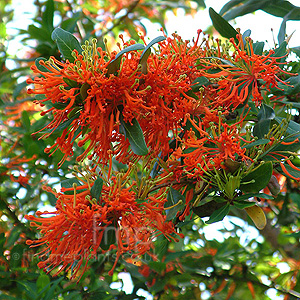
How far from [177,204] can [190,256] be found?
3.70ft

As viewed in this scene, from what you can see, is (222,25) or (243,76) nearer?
(243,76)

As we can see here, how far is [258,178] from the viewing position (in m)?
1.33

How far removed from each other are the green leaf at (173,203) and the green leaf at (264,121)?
0.34m

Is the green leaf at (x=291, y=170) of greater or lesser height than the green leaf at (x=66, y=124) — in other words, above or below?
below

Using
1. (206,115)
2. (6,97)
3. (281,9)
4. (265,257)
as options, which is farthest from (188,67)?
(6,97)

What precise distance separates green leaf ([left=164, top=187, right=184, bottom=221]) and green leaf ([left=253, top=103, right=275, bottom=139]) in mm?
345

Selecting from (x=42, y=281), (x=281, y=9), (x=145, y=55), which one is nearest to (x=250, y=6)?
(x=281, y=9)

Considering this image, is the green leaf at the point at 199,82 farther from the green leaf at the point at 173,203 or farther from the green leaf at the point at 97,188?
the green leaf at the point at 97,188

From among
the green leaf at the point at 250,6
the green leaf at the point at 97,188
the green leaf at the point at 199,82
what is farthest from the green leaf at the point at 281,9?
the green leaf at the point at 97,188

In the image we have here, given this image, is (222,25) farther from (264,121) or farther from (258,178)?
(258,178)

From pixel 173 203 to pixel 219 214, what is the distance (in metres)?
0.15

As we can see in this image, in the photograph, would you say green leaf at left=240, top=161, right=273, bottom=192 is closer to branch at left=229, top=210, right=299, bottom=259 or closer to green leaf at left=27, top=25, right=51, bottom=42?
branch at left=229, top=210, right=299, bottom=259

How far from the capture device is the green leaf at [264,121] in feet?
4.79

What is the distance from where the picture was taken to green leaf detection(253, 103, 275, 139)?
146 cm
